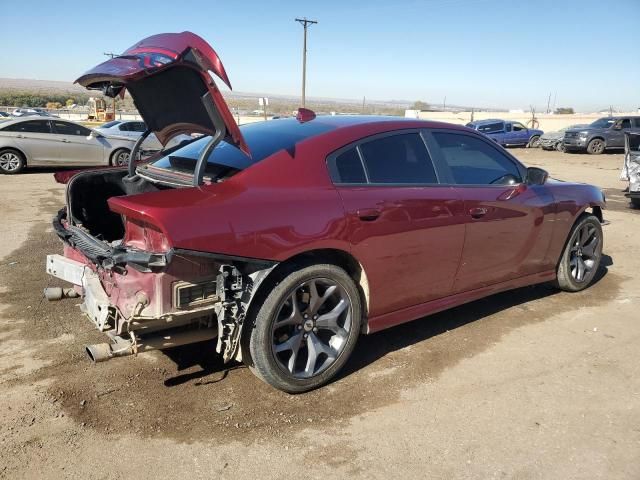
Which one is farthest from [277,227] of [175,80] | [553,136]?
[553,136]

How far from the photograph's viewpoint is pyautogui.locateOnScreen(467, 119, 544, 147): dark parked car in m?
27.5

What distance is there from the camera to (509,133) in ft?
91.6

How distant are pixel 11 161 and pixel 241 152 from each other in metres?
12.9

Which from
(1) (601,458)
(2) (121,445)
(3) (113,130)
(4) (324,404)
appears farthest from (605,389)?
(3) (113,130)

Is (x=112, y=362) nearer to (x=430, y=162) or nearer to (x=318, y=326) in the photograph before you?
(x=318, y=326)

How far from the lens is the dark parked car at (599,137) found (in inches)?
963

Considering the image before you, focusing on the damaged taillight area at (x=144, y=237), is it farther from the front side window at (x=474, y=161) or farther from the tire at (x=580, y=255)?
the tire at (x=580, y=255)

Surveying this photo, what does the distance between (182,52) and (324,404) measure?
2.15 metres

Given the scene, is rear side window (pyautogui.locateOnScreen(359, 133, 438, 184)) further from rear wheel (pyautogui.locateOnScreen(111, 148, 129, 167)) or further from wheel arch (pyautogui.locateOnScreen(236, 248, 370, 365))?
rear wheel (pyautogui.locateOnScreen(111, 148, 129, 167))

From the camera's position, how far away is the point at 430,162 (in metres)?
3.90

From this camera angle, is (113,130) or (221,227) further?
(113,130)

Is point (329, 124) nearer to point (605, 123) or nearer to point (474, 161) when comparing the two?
point (474, 161)

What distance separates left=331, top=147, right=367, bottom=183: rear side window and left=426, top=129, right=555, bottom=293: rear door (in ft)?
2.42

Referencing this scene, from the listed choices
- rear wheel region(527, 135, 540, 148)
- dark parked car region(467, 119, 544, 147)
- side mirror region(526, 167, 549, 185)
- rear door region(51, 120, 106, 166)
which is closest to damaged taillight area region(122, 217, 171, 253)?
side mirror region(526, 167, 549, 185)
